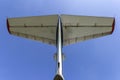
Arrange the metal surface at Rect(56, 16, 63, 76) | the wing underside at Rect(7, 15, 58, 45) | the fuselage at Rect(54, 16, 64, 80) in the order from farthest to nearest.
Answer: the wing underside at Rect(7, 15, 58, 45), the metal surface at Rect(56, 16, 63, 76), the fuselage at Rect(54, 16, 64, 80)

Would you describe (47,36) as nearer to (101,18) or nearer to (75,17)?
(75,17)

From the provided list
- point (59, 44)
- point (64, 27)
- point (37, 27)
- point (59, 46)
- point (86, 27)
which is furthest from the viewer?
point (37, 27)

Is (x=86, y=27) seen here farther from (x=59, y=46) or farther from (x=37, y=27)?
(x=37, y=27)

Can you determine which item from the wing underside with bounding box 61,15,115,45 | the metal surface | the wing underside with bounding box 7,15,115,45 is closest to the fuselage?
the metal surface

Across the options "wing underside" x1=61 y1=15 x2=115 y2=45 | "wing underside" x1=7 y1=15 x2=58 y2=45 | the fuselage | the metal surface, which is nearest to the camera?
the fuselage

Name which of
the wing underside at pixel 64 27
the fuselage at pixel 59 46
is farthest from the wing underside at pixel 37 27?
the fuselage at pixel 59 46

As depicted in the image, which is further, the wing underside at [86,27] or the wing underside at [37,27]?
the wing underside at [37,27]

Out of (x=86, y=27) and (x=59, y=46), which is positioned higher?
(x=86, y=27)

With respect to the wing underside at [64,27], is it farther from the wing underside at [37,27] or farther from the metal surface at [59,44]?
the metal surface at [59,44]

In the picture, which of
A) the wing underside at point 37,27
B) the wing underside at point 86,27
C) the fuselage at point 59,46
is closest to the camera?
the fuselage at point 59,46

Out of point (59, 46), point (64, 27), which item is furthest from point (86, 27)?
point (59, 46)

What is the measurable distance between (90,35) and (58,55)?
4.18 metres

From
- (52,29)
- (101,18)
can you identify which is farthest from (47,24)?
(101,18)

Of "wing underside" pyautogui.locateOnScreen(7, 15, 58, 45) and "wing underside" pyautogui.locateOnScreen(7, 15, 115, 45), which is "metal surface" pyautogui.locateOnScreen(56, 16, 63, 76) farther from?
"wing underside" pyautogui.locateOnScreen(7, 15, 58, 45)
